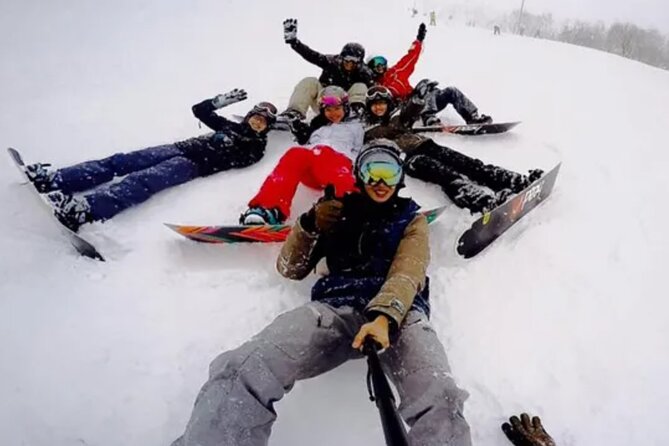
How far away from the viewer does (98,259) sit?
360cm

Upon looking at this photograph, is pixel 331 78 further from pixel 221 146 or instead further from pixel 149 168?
pixel 149 168

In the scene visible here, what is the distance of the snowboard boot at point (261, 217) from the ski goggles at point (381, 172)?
1.25 metres

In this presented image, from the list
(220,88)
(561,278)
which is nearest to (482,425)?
(561,278)

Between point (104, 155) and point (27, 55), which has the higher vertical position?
point (27, 55)

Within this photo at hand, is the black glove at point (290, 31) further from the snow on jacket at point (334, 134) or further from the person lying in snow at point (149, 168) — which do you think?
the snow on jacket at point (334, 134)

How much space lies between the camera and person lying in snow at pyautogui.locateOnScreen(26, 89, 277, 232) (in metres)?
3.91

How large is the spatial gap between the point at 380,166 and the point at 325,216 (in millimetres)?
427

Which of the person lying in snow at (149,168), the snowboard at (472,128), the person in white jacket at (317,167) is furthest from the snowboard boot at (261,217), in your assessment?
the snowboard at (472,128)

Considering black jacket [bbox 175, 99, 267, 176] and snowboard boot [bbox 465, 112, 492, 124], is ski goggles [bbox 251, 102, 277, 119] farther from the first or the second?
snowboard boot [bbox 465, 112, 492, 124]

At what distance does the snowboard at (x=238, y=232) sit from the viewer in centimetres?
364

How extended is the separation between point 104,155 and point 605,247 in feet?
16.5

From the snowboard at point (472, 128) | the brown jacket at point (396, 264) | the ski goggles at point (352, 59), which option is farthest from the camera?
the ski goggles at point (352, 59)

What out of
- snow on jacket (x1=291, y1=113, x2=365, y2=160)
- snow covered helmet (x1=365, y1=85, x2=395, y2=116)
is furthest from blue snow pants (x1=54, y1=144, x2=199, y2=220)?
snow covered helmet (x1=365, y1=85, x2=395, y2=116)

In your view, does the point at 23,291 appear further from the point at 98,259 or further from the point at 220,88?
the point at 220,88
